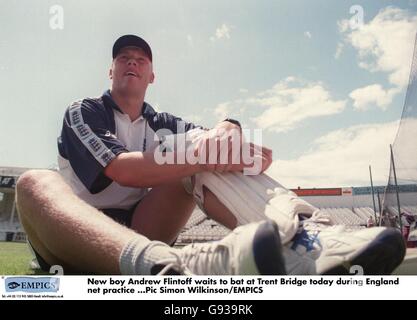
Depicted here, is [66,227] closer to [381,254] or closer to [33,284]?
[33,284]

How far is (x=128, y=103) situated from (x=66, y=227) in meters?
0.46

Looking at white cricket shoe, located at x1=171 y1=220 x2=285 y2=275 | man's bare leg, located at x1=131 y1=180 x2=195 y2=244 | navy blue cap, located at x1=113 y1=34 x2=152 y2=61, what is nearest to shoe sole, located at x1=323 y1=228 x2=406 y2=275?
white cricket shoe, located at x1=171 y1=220 x2=285 y2=275

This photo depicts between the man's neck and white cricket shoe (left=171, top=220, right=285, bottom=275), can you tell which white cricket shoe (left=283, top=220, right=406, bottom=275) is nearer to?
white cricket shoe (left=171, top=220, right=285, bottom=275)

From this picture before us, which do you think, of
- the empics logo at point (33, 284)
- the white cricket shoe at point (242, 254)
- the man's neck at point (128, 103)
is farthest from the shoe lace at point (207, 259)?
the man's neck at point (128, 103)

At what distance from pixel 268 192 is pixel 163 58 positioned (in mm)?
524

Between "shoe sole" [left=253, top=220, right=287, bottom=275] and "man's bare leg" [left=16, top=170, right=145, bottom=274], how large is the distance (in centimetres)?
18

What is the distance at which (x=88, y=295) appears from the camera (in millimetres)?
549

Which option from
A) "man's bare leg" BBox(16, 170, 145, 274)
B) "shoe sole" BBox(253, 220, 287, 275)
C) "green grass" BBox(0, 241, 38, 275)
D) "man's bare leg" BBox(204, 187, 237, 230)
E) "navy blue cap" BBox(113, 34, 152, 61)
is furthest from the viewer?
"navy blue cap" BBox(113, 34, 152, 61)

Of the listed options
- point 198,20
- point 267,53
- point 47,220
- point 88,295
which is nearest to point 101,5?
point 198,20

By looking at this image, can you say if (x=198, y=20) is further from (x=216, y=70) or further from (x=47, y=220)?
(x=47, y=220)

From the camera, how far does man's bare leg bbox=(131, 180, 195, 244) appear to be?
77cm

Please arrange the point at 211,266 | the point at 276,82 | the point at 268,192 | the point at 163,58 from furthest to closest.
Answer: the point at 163,58, the point at 276,82, the point at 268,192, the point at 211,266

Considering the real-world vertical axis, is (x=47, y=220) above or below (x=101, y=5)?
below

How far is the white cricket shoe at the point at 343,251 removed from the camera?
43 centimetres
